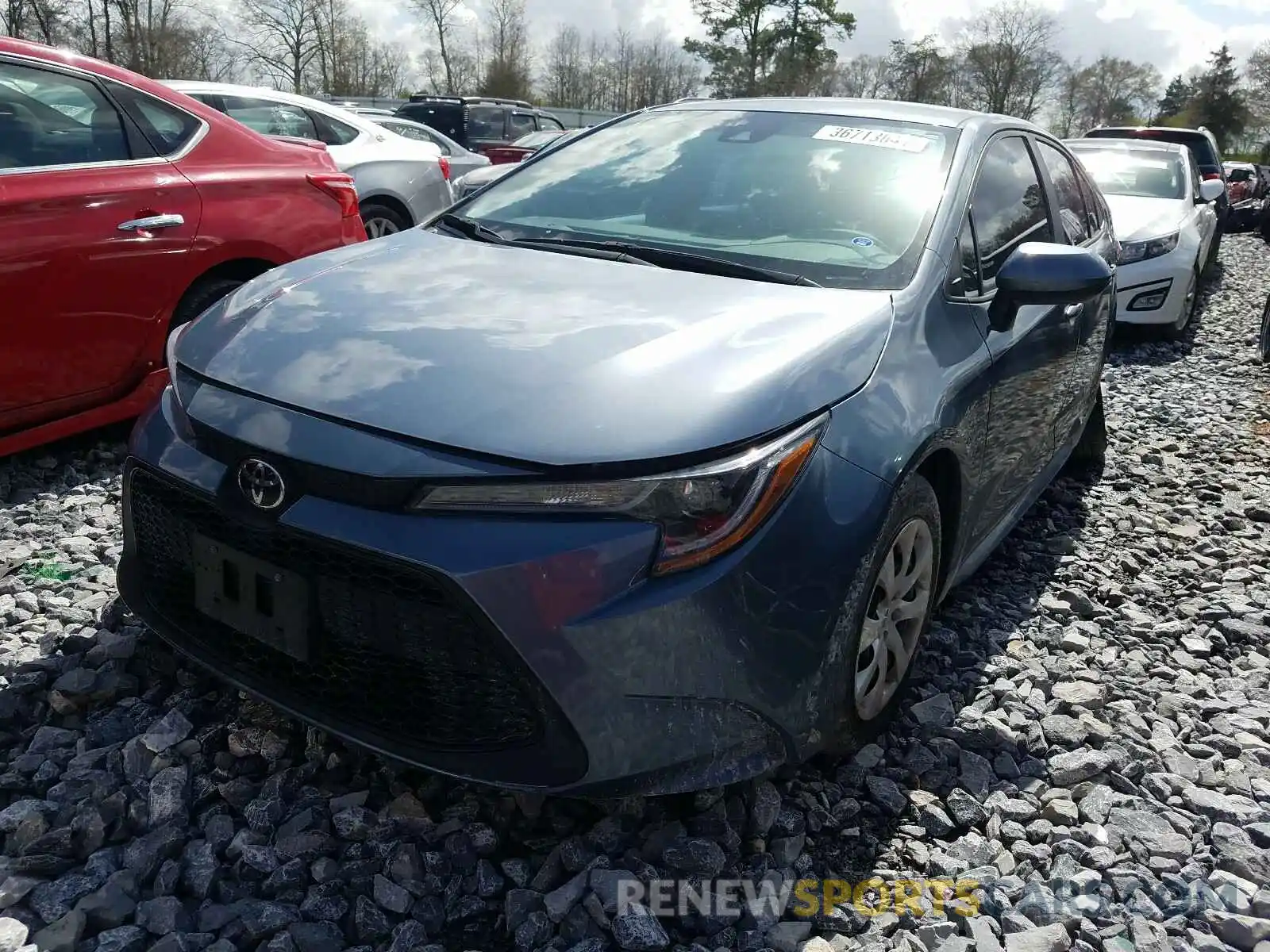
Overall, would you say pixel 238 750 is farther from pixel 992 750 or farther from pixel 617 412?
pixel 992 750

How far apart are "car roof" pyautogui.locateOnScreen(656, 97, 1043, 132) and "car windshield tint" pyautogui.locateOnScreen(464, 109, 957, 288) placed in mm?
47

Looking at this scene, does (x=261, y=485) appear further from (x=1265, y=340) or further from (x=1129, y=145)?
(x=1129, y=145)

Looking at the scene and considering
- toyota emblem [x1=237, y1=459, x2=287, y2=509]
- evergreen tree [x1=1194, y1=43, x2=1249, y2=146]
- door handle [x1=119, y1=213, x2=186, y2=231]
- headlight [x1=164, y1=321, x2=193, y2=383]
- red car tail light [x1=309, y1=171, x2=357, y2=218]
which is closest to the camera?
toyota emblem [x1=237, y1=459, x2=287, y2=509]

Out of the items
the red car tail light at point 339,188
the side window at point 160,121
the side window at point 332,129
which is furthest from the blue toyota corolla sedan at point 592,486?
the side window at point 332,129

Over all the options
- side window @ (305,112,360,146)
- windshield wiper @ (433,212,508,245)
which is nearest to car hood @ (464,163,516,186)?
windshield wiper @ (433,212,508,245)

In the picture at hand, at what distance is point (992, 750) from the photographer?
2.44m

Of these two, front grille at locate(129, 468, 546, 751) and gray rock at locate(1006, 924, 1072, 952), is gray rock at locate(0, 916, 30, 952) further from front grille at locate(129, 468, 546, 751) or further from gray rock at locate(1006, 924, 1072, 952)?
gray rock at locate(1006, 924, 1072, 952)

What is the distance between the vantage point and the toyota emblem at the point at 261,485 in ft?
5.82

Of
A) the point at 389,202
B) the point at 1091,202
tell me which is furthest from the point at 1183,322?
the point at 389,202

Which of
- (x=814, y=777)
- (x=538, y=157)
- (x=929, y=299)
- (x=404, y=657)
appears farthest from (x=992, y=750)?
(x=538, y=157)

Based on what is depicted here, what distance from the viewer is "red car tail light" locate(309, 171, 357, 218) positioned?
419cm

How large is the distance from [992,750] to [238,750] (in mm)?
1739

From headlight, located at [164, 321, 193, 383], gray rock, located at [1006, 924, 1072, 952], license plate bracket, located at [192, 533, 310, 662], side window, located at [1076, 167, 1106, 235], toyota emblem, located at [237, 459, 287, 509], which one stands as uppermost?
side window, located at [1076, 167, 1106, 235]

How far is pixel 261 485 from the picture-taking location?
5.89 ft
